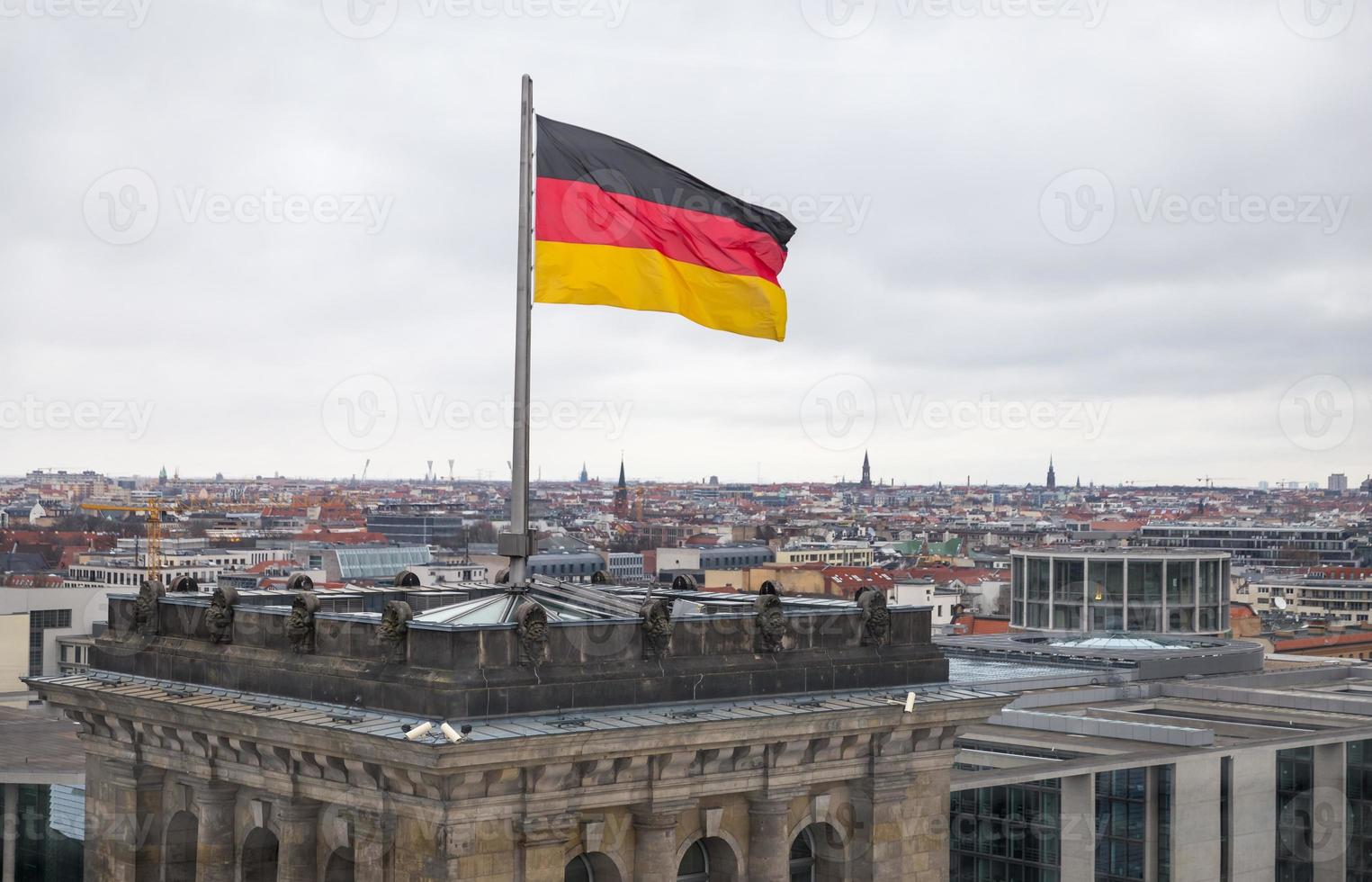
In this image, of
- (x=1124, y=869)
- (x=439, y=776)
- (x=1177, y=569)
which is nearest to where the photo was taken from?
(x=439, y=776)

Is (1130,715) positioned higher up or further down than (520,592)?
further down

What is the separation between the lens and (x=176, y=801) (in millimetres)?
26594

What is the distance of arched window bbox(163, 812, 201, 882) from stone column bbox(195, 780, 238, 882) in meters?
1.32

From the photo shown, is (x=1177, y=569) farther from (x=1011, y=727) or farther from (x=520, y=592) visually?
(x=520, y=592)

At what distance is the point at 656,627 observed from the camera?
24438mm

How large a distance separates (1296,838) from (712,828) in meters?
44.0

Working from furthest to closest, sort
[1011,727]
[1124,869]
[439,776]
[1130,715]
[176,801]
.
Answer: [1130,715]
[1011,727]
[1124,869]
[176,801]
[439,776]

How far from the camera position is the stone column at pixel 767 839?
2512 centimetres

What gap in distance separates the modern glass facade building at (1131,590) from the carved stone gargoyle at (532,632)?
104 metres

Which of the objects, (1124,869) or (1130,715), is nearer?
(1124,869)

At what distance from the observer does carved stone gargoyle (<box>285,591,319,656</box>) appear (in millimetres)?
24578

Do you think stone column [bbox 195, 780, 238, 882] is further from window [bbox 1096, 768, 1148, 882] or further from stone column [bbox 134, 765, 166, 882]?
window [bbox 1096, 768, 1148, 882]

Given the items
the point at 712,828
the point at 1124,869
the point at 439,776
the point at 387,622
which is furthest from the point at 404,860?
the point at 1124,869

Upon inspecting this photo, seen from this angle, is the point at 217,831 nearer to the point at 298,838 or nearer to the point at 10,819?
the point at 298,838
